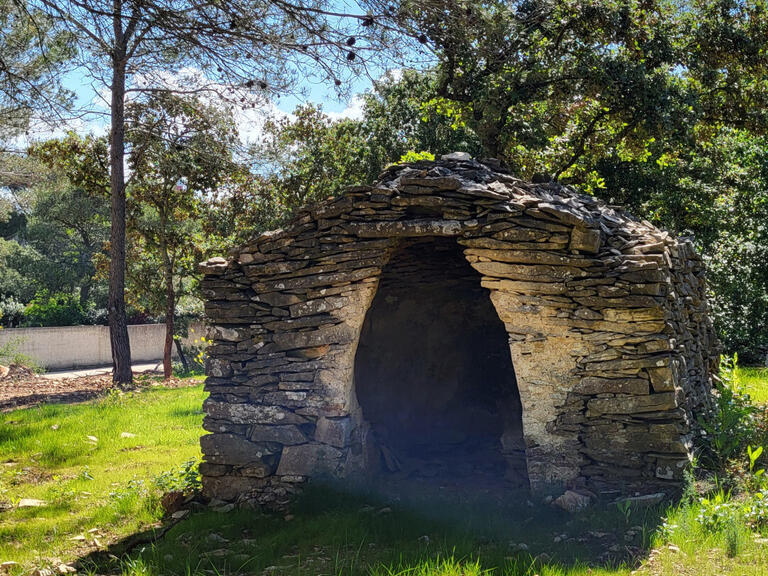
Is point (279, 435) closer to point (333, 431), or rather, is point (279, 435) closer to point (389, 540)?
point (333, 431)

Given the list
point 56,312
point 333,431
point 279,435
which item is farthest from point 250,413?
point 56,312

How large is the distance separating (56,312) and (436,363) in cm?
1873

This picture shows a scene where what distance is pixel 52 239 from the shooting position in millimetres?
26812

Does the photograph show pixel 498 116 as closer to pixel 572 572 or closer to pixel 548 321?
pixel 548 321

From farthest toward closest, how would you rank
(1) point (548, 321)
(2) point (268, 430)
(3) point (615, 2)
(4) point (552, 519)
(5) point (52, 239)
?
1. (5) point (52, 239)
2. (3) point (615, 2)
3. (2) point (268, 430)
4. (1) point (548, 321)
5. (4) point (552, 519)

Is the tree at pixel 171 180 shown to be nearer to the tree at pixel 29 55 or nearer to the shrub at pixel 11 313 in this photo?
the tree at pixel 29 55

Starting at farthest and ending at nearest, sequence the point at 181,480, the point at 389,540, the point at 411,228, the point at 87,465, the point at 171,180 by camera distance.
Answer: the point at 171,180 → the point at 87,465 → the point at 181,480 → the point at 411,228 → the point at 389,540

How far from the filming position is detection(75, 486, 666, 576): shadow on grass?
419 cm

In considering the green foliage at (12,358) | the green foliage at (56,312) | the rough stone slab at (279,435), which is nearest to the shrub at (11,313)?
the green foliage at (56,312)

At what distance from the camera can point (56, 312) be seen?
74.5 ft

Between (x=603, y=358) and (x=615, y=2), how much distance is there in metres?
6.57

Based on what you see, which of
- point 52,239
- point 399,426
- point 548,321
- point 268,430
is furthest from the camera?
point 52,239

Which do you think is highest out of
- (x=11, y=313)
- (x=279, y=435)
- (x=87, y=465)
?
(x=11, y=313)

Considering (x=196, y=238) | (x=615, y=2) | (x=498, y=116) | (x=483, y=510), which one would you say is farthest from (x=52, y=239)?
(x=483, y=510)
